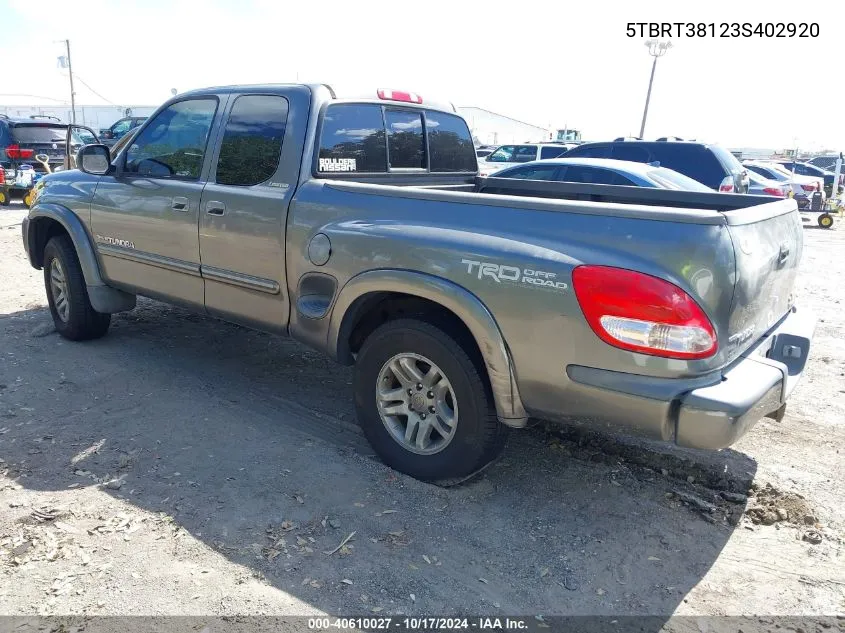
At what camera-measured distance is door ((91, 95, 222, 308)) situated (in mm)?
4375

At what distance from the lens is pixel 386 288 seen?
3.31 m

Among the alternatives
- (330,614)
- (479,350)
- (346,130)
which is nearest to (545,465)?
(479,350)

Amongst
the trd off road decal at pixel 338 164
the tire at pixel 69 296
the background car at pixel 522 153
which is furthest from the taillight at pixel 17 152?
the trd off road decal at pixel 338 164

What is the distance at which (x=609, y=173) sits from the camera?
796cm

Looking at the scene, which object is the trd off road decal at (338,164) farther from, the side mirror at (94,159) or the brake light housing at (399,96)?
the side mirror at (94,159)

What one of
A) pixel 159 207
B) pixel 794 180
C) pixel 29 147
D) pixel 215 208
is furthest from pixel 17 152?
pixel 794 180

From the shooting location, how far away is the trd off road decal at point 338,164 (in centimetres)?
394

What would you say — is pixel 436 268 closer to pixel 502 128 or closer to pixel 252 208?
pixel 252 208

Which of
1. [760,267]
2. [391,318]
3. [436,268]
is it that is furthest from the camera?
[391,318]

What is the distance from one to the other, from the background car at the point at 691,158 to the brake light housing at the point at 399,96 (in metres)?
7.06

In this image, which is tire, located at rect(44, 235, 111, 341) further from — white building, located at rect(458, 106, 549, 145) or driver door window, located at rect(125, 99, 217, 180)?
white building, located at rect(458, 106, 549, 145)

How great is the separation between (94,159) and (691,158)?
8.95 meters

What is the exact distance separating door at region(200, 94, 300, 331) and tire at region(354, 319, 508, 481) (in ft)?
2.46

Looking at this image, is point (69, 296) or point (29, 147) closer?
point (69, 296)
